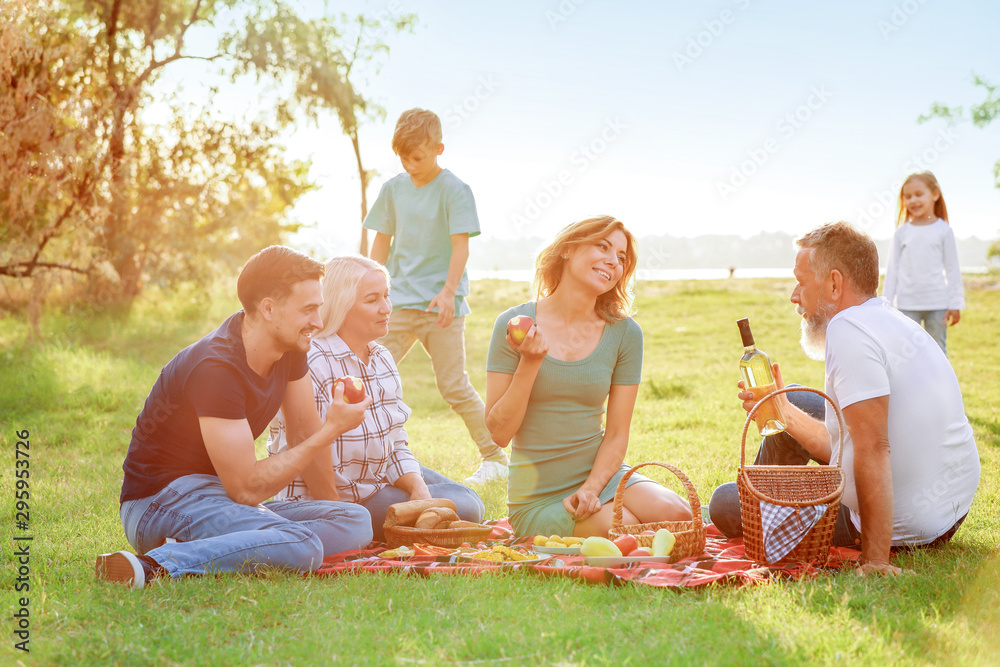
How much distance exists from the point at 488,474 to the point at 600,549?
243cm

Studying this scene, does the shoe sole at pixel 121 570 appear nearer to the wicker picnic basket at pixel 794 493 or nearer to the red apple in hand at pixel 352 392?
the red apple in hand at pixel 352 392

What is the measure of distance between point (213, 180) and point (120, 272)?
8.46 feet

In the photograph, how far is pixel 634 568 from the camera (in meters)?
3.48

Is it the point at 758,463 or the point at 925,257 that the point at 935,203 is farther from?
the point at 758,463

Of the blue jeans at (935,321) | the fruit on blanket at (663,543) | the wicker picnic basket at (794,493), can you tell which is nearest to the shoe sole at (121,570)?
the fruit on blanket at (663,543)

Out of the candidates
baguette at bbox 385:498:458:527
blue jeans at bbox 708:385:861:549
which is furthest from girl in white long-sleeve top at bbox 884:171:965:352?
baguette at bbox 385:498:458:527

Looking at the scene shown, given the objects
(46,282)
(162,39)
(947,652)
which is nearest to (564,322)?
(947,652)

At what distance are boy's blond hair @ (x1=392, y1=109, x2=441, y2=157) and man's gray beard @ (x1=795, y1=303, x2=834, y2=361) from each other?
9.72 feet

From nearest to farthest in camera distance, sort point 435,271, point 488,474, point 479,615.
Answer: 1. point 479,615
2. point 488,474
3. point 435,271

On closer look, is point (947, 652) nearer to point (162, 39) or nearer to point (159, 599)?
point (159, 599)

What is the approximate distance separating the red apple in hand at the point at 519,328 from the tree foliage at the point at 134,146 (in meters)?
8.11

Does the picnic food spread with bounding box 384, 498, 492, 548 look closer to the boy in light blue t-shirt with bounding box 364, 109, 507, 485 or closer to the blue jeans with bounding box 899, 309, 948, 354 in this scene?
the boy in light blue t-shirt with bounding box 364, 109, 507, 485

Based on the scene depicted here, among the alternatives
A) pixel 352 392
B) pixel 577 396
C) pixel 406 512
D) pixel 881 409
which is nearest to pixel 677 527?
pixel 577 396

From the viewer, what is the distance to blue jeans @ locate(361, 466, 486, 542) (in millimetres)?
4363
